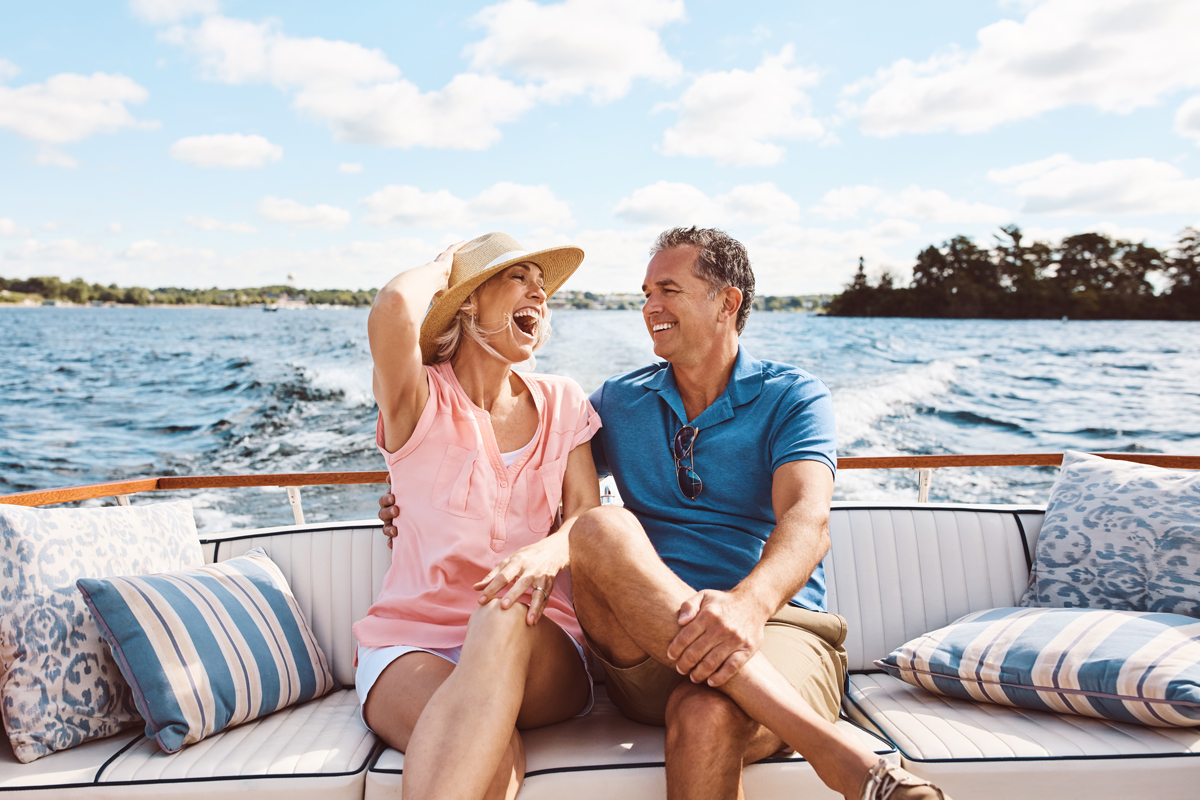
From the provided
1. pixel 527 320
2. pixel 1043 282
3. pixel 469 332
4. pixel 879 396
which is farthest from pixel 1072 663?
pixel 1043 282

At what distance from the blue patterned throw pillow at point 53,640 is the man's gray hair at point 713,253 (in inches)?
63.9

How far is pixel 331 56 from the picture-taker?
13.4 metres

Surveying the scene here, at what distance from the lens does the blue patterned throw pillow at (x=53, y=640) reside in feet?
4.65

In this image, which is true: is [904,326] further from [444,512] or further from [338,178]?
[444,512]

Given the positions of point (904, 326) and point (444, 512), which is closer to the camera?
point (444, 512)

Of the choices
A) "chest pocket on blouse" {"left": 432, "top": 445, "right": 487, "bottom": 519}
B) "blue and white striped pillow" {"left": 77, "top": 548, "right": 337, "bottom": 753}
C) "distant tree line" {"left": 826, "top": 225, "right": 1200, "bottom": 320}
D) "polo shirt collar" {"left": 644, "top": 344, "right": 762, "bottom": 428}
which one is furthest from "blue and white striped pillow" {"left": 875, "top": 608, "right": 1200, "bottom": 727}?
"distant tree line" {"left": 826, "top": 225, "right": 1200, "bottom": 320}

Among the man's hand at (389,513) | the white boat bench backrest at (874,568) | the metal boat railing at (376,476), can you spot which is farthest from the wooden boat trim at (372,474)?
the man's hand at (389,513)

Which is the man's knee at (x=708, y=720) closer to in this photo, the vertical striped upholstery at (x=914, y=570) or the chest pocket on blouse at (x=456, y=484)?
the chest pocket on blouse at (x=456, y=484)

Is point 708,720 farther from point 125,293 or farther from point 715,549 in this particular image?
point 125,293

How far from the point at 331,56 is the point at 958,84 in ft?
41.5

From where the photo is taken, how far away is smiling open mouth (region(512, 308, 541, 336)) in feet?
5.54

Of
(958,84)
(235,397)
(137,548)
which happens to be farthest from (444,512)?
(958,84)

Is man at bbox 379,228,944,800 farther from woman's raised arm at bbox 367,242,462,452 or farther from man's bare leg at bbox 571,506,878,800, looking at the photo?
woman's raised arm at bbox 367,242,462,452

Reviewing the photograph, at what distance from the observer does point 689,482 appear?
1.68 metres
